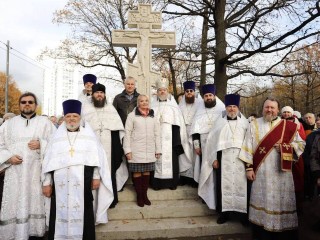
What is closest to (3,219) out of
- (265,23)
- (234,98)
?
(234,98)

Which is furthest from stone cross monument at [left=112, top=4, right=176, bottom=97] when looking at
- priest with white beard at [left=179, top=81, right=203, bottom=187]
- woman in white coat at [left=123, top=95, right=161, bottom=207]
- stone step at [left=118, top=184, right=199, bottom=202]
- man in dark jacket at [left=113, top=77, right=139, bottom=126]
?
stone step at [left=118, top=184, right=199, bottom=202]

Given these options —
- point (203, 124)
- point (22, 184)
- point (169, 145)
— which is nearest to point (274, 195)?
point (203, 124)

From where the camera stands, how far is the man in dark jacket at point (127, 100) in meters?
5.87

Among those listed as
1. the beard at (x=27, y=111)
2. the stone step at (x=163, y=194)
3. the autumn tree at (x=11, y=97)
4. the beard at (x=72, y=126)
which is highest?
the autumn tree at (x=11, y=97)

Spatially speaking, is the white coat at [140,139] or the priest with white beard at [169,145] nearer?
the white coat at [140,139]

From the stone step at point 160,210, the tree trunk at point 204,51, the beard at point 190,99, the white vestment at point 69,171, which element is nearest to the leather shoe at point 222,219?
the stone step at point 160,210

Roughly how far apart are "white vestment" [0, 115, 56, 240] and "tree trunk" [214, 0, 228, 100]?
24.3ft

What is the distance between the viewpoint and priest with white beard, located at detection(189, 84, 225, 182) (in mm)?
5751

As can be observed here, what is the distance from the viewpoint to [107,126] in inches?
207

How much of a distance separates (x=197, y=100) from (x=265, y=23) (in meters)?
6.16

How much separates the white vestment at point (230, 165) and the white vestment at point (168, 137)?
0.81 meters

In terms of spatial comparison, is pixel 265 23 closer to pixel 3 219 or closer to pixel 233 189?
pixel 233 189

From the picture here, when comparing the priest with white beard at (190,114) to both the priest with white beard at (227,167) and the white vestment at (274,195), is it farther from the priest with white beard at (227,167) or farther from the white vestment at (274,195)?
the white vestment at (274,195)

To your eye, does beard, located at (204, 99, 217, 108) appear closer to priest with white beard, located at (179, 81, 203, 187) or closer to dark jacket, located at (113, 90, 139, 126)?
priest with white beard, located at (179, 81, 203, 187)
